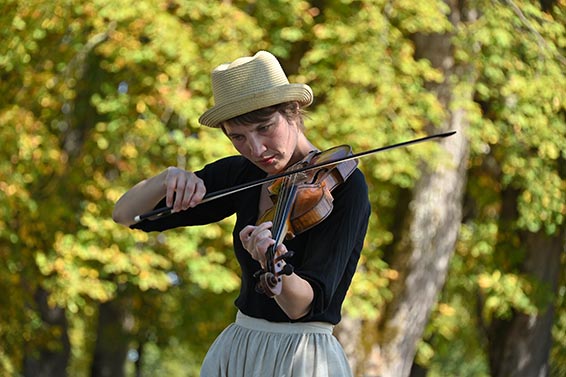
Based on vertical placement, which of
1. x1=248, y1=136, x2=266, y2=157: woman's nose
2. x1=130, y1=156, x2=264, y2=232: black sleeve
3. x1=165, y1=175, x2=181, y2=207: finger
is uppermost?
x1=248, y1=136, x2=266, y2=157: woman's nose

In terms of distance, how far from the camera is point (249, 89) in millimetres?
2939

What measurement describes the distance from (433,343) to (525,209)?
261 cm

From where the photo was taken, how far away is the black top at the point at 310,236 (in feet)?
9.11

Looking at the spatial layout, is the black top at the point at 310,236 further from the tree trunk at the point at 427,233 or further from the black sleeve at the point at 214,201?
the tree trunk at the point at 427,233

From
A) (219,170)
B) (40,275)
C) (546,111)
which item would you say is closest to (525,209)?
(546,111)

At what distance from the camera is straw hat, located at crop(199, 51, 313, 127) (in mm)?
2906

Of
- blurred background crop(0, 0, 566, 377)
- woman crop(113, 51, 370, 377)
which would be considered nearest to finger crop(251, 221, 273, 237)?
woman crop(113, 51, 370, 377)

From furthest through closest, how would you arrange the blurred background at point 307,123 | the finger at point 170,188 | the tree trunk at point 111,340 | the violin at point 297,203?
1. the tree trunk at point 111,340
2. the blurred background at point 307,123
3. the finger at point 170,188
4. the violin at point 297,203

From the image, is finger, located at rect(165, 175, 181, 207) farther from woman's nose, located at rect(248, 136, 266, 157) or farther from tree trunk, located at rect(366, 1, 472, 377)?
tree trunk, located at rect(366, 1, 472, 377)

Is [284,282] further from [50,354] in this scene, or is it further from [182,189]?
[50,354]

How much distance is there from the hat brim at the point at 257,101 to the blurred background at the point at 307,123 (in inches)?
222

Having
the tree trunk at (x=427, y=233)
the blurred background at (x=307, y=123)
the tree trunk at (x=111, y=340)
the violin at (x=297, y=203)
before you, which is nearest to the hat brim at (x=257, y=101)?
the violin at (x=297, y=203)

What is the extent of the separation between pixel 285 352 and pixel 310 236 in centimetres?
30

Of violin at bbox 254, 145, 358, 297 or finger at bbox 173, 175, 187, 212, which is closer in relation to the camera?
violin at bbox 254, 145, 358, 297
